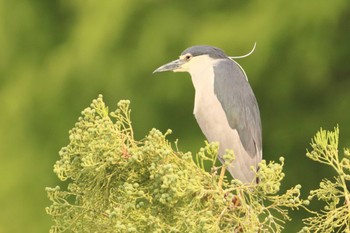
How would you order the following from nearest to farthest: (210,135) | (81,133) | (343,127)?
(81,133)
(210,135)
(343,127)

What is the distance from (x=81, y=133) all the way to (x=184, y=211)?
338 millimetres

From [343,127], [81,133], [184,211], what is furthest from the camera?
[343,127]

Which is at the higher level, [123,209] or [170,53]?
[170,53]

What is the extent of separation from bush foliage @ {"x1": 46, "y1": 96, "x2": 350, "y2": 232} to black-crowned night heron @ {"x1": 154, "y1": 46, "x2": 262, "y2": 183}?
3.18 feet

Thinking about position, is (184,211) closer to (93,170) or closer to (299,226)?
(93,170)

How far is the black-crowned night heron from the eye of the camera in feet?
11.8

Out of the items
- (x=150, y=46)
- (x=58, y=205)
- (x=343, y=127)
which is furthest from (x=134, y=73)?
(x=58, y=205)

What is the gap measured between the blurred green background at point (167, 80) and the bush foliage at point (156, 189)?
12.6ft

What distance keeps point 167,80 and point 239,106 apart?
9.92 ft

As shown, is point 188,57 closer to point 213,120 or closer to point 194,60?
point 194,60

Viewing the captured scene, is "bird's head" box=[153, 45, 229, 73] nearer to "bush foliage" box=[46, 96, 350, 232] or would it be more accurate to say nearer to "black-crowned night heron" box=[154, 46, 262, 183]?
"black-crowned night heron" box=[154, 46, 262, 183]

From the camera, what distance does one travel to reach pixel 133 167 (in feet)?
8.20

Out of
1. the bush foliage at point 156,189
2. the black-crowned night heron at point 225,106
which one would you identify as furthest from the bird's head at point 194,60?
the bush foliage at point 156,189

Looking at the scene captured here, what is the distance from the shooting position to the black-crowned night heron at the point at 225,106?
11.8 feet
